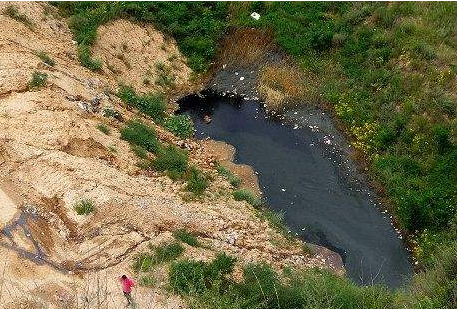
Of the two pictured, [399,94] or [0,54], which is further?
[399,94]

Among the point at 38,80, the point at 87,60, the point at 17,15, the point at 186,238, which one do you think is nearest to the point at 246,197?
the point at 186,238

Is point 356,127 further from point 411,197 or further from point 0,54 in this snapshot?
point 0,54

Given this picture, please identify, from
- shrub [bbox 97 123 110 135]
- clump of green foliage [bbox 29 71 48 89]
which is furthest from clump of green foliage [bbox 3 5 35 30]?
shrub [bbox 97 123 110 135]

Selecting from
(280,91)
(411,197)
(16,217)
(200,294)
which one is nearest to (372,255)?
(411,197)

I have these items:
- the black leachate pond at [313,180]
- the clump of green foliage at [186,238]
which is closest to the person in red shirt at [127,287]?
the clump of green foliage at [186,238]

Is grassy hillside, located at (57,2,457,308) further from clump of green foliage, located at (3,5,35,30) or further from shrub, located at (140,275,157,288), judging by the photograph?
clump of green foliage, located at (3,5,35,30)
